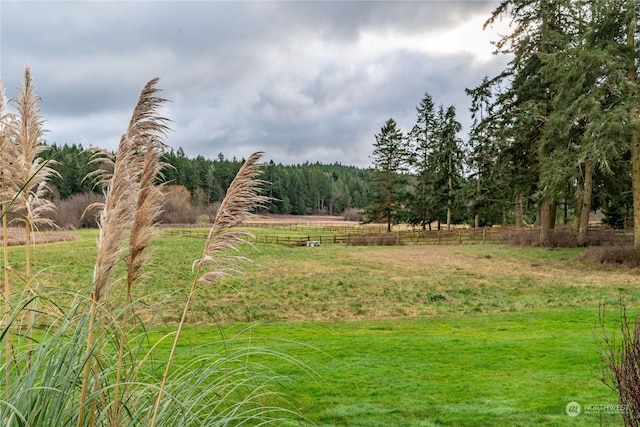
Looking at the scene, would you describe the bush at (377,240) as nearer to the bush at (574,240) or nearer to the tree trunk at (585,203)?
the bush at (574,240)

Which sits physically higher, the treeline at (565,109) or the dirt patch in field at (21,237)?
the treeline at (565,109)

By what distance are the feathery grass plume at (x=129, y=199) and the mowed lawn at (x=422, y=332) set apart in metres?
0.16

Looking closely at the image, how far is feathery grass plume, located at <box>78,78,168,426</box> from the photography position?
175 centimetres

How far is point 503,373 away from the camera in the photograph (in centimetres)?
567

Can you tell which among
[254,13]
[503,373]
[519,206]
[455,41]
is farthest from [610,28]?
[519,206]

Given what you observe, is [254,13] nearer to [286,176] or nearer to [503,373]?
[503,373]

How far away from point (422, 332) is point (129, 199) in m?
7.71

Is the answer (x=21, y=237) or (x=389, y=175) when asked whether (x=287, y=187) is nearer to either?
(x=389, y=175)

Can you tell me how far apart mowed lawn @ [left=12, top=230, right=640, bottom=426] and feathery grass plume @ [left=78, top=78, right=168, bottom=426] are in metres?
0.16

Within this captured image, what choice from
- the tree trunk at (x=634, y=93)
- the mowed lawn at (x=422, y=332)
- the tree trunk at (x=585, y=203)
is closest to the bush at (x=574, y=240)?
the tree trunk at (x=585, y=203)

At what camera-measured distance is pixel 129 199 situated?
1838 mm

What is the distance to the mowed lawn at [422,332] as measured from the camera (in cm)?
447

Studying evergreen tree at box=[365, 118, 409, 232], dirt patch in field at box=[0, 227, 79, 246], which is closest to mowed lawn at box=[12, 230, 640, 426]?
dirt patch in field at box=[0, 227, 79, 246]

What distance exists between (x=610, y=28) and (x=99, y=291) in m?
22.0
